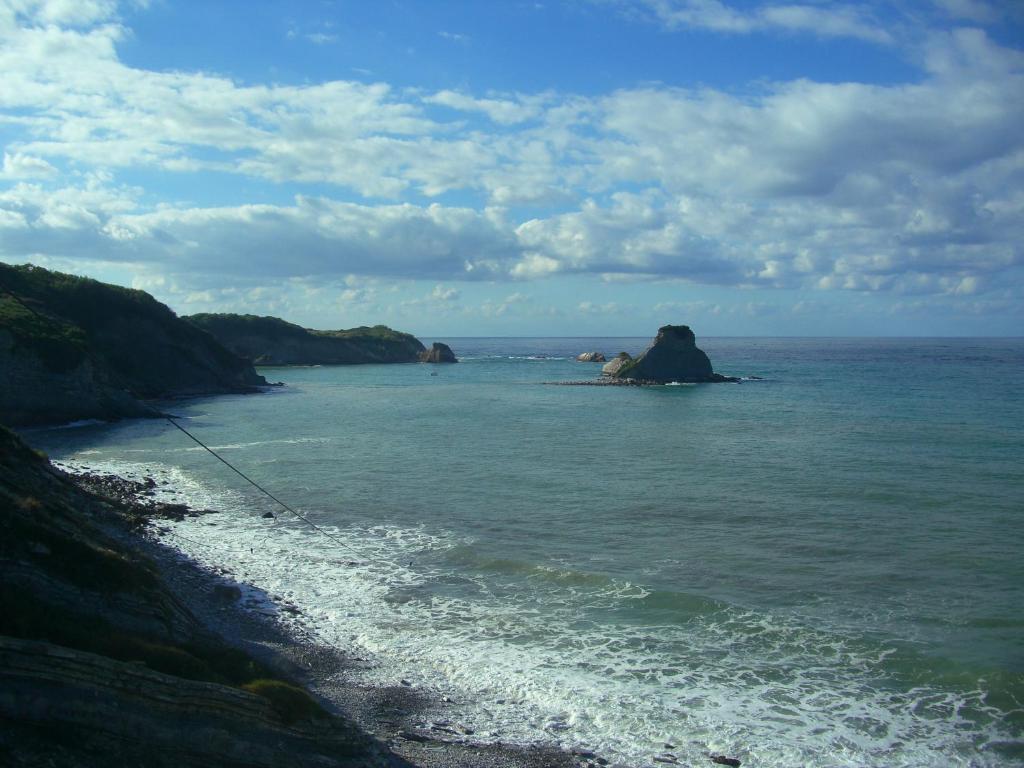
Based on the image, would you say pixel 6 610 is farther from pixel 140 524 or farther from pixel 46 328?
pixel 46 328

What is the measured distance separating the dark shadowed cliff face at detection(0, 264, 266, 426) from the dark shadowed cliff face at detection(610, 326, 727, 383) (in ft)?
161

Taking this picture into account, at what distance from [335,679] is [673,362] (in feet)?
276

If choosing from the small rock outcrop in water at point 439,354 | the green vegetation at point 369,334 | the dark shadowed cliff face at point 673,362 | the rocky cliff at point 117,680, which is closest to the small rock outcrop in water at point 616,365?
the dark shadowed cliff face at point 673,362

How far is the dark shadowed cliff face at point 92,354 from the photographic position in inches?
1714

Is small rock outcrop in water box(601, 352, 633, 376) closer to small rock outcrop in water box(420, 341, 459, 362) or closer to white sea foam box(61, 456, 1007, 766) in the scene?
small rock outcrop in water box(420, 341, 459, 362)

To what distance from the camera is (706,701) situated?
12.5 m

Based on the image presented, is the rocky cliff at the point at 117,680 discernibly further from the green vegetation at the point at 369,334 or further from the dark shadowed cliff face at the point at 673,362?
the green vegetation at the point at 369,334

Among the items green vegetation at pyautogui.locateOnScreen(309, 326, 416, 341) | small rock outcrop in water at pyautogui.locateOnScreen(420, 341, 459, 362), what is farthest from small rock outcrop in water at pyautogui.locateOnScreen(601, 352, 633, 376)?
green vegetation at pyautogui.locateOnScreen(309, 326, 416, 341)

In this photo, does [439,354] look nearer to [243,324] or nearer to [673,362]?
[243,324]

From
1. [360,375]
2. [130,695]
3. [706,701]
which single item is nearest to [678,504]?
[706,701]

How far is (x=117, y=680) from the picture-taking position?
27.3 feet

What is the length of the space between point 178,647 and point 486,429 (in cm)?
3799

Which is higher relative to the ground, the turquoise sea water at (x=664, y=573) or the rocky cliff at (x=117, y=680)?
the rocky cliff at (x=117, y=680)

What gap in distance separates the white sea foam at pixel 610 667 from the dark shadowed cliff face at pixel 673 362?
249 ft
